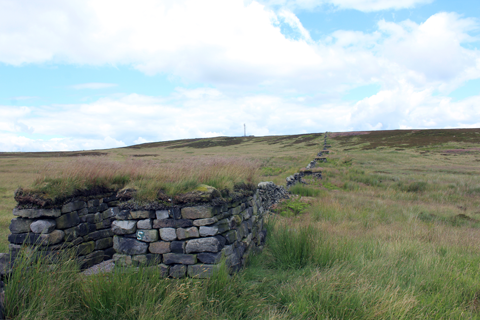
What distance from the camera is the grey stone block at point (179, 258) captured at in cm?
414

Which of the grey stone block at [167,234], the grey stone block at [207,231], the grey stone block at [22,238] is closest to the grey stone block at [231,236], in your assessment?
the grey stone block at [207,231]

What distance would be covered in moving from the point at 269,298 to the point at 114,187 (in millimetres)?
3806

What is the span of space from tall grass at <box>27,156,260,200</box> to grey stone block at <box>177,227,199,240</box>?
22.4 inches

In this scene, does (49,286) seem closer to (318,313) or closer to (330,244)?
(318,313)

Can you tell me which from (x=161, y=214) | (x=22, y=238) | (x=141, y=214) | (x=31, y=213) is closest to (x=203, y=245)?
(x=161, y=214)

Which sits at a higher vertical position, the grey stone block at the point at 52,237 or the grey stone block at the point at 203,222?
the grey stone block at the point at 203,222

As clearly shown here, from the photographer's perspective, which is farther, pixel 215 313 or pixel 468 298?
pixel 468 298

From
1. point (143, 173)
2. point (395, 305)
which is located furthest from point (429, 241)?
point (143, 173)

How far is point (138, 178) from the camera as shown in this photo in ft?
17.7

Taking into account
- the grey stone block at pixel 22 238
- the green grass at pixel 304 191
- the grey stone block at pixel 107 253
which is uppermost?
the grey stone block at pixel 22 238

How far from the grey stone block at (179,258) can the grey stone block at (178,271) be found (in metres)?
0.07

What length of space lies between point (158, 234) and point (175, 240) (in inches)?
10.8

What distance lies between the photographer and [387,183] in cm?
1711

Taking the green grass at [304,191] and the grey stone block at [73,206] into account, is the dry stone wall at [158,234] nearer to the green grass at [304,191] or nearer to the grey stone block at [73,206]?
the grey stone block at [73,206]
